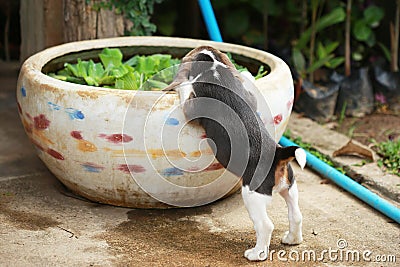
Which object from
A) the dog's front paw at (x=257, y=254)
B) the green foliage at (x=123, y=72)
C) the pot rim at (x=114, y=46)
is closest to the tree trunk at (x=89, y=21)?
the pot rim at (x=114, y=46)

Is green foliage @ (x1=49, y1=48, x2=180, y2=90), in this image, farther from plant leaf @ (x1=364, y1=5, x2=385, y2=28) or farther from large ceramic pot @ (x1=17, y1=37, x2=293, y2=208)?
plant leaf @ (x1=364, y1=5, x2=385, y2=28)

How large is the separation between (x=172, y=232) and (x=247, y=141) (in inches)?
21.2

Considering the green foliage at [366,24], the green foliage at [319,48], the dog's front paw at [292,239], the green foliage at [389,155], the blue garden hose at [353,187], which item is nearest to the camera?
the dog's front paw at [292,239]

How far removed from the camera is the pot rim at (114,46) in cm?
302

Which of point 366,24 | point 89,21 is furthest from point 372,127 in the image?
point 89,21

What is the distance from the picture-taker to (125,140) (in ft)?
9.43

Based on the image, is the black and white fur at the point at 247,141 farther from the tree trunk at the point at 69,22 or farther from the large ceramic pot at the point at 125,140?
the tree trunk at the point at 69,22

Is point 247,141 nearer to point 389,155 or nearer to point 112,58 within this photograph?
point 112,58

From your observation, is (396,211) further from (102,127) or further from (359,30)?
(359,30)

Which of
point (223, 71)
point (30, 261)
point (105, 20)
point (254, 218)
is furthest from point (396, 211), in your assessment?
point (105, 20)

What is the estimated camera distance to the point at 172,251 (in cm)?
276

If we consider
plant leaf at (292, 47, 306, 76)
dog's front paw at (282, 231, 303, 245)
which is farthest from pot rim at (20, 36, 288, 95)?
plant leaf at (292, 47, 306, 76)

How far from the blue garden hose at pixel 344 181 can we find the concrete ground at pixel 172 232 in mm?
→ 46

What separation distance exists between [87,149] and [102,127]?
0.14 metres
